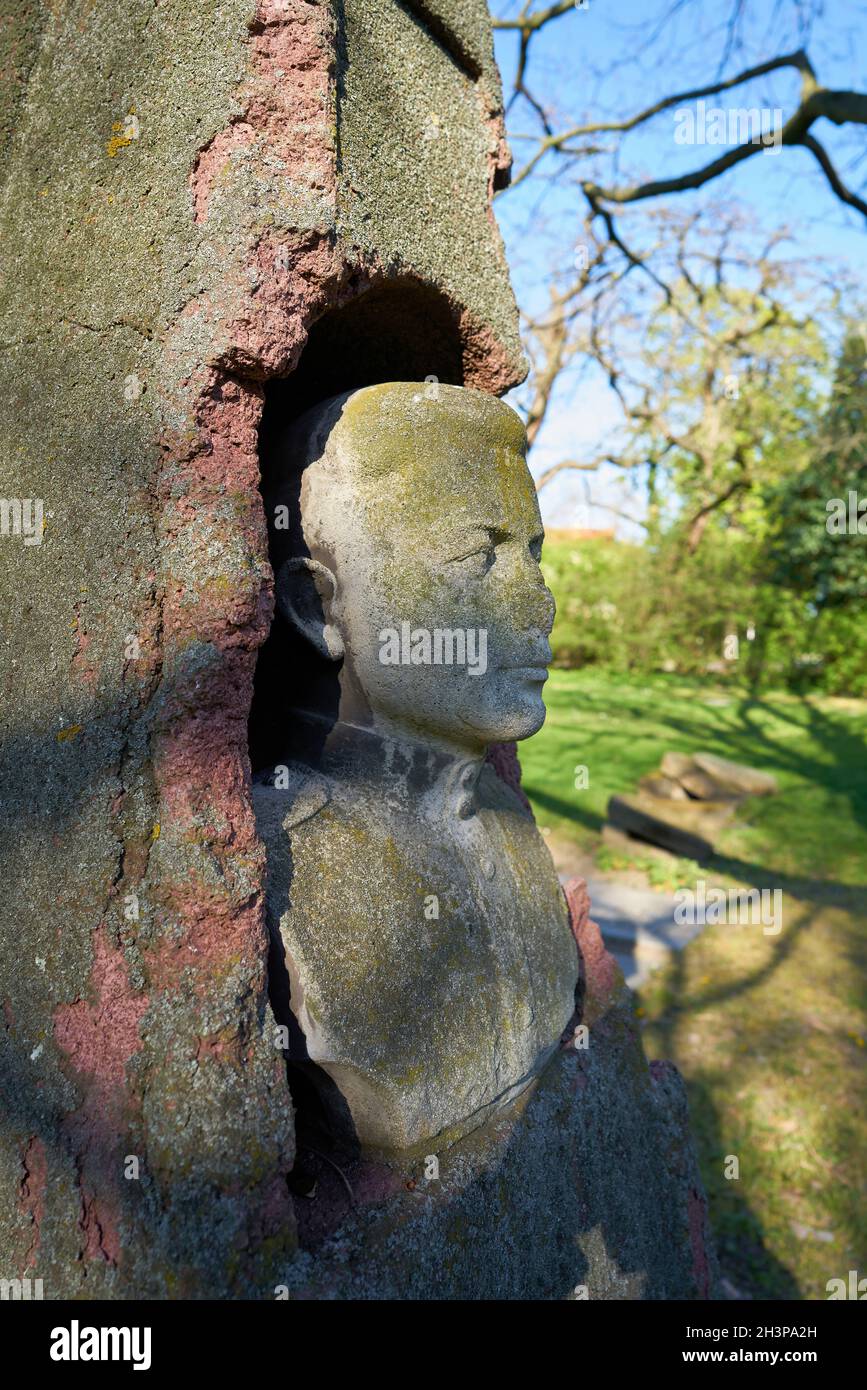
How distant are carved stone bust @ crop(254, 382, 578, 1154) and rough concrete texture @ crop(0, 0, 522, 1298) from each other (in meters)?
0.22

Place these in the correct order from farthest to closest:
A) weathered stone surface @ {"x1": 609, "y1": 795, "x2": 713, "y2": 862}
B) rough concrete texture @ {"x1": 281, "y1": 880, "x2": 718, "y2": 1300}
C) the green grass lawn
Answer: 1. weathered stone surface @ {"x1": 609, "y1": 795, "x2": 713, "y2": 862}
2. the green grass lawn
3. rough concrete texture @ {"x1": 281, "y1": 880, "x2": 718, "y2": 1300}

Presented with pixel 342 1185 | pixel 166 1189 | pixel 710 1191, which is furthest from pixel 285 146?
pixel 710 1191

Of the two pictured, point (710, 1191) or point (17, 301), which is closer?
point (17, 301)

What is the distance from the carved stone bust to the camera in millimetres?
1685

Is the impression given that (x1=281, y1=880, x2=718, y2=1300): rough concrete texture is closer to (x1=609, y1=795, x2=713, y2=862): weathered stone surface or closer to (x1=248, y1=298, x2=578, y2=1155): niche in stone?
(x1=248, y1=298, x2=578, y2=1155): niche in stone

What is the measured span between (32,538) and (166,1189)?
1074 millimetres

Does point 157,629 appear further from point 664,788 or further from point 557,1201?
point 664,788

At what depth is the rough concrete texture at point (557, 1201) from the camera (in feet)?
5.35

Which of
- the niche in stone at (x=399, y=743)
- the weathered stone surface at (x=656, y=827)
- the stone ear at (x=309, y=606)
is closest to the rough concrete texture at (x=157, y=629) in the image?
the niche in stone at (x=399, y=743)

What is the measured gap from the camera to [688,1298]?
7.87 ft

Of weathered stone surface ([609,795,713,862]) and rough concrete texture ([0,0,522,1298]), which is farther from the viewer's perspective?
weathered stone surface ([609,795,713,862])

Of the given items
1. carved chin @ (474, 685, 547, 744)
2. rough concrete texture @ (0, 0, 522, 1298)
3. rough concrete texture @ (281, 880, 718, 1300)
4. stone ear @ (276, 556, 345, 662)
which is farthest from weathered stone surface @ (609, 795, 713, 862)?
rough concrete texture @ (0, 0, 522, 1298)

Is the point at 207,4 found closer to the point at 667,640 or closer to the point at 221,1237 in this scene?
the point at 221,1237

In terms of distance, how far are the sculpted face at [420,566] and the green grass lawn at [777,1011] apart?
2794mm
